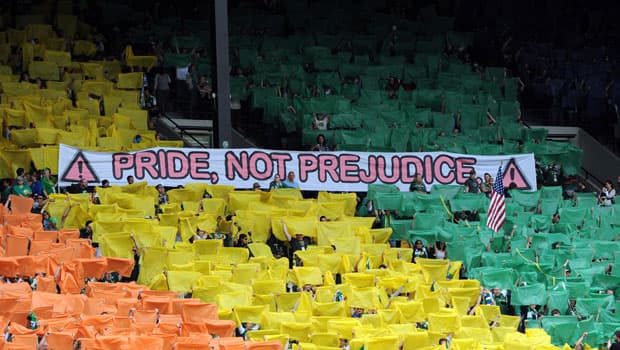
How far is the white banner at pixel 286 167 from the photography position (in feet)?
93.0

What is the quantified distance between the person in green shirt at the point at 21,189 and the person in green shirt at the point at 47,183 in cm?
34

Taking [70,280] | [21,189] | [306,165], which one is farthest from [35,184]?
[306,165]

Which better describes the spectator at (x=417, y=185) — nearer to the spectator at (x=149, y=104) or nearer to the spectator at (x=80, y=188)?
the spectator at (x=149, y=104)

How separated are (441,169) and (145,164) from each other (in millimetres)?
5191

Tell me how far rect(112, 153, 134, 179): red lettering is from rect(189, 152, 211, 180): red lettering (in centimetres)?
107


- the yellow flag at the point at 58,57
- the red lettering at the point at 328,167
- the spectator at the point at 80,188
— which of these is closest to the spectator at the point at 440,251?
the red lettering at the point at 328,167

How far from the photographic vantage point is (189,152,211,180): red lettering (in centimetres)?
2892

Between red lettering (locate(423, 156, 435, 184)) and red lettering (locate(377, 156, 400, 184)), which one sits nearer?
red lettering (locate(377, 156, 400, 184))

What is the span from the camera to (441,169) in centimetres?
2983

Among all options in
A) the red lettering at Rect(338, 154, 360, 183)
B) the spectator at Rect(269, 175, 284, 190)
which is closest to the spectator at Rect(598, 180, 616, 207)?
the red lettering at Rect(338, 154, 360, 183)

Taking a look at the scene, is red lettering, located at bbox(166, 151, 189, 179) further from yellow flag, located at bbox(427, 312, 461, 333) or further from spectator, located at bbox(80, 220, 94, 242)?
yellow flag, located at bbox(427, 312, 461, 333)

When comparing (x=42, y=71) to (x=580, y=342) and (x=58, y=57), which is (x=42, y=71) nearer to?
(x=58, y=57)

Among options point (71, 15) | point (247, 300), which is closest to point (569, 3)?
point (71, 15)

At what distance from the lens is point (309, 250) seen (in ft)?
84.2
